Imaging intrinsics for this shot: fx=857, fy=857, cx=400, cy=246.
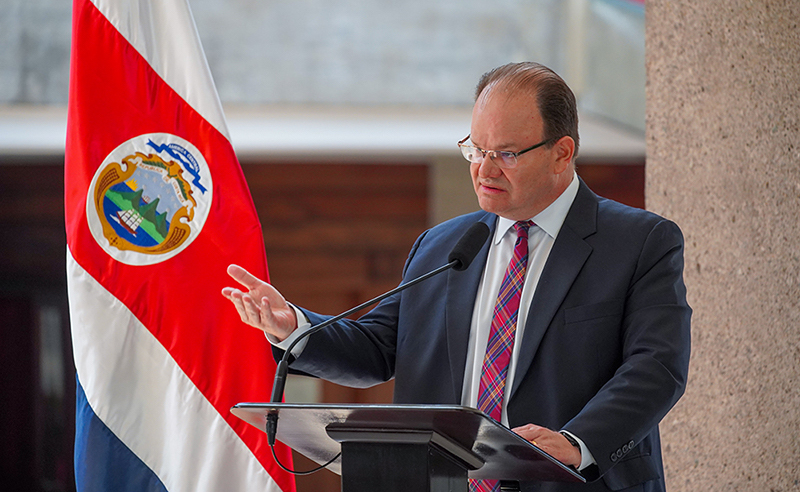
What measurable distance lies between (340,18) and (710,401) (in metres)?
3.60

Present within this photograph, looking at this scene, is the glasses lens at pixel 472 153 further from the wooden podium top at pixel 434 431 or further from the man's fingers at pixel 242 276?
the wooden podium top at pixel 434 431

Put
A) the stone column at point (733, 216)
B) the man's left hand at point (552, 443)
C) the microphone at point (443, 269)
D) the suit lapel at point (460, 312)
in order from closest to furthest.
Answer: the man's left hand at point (552, 443) → the microphone at point (443, 269) → the suit lapel at point (460, 312) → the stone column at point (733, 216)

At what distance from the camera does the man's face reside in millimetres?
1628

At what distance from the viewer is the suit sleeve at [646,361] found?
4.40 feet

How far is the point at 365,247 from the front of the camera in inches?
213

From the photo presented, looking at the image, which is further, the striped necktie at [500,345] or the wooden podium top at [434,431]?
the striped necktie at [500,345]

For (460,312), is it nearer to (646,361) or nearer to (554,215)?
A: (554,215)

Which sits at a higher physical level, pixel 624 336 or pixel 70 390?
pixel 624 336

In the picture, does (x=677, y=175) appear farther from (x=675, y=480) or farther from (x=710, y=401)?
(x=675, y=480)

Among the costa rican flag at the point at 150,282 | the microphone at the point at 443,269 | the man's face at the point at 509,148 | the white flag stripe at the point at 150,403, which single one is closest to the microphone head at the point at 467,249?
the microphone at the point at 443,269

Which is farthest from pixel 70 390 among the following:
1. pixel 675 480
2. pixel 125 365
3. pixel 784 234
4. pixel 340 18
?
pixel 784 234

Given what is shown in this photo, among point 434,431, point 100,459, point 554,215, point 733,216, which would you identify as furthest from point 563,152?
point 100,459

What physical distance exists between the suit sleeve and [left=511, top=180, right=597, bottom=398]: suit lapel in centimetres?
12

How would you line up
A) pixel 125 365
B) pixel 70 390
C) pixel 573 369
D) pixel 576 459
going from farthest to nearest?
pixel 70 390 → pixel 125 365 → pixel 573 369 → pixel 576 459
